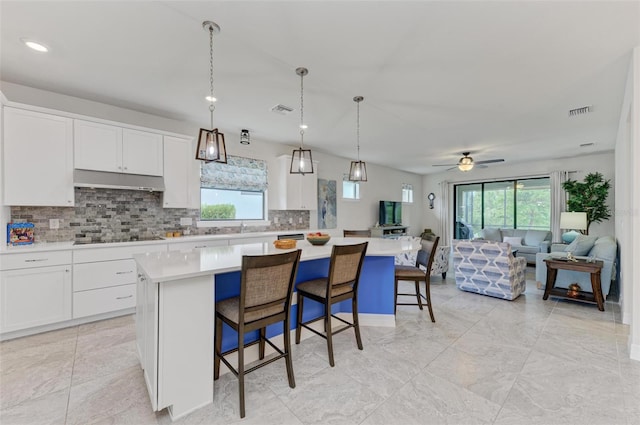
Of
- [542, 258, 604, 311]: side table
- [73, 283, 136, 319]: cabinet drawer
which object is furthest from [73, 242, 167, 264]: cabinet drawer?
[542, 258, 604, 311]: side table

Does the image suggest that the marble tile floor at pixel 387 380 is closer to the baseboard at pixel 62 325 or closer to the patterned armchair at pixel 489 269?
the baseboard at pixel 62 325

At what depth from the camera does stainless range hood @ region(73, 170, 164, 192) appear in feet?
10.7

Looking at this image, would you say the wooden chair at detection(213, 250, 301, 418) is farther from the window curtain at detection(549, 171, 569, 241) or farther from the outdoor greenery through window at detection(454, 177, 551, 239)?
A: the outdoor greenery through window at detection(454, 177, 551, 239)

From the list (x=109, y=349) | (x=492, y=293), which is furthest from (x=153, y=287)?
(x=492, y=293)

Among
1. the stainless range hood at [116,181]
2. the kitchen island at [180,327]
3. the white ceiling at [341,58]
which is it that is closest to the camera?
the kitchen island at [180,327]

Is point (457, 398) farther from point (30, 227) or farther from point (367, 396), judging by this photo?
point (30, 227)

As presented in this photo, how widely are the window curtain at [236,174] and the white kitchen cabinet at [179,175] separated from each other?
0.34 m

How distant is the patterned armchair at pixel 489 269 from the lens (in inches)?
154

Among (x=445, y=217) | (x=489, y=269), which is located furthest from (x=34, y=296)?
(x=445, y=217)

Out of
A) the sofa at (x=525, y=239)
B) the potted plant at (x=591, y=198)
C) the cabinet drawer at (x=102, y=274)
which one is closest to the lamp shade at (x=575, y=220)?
the potted plant at (x=591, y=198)

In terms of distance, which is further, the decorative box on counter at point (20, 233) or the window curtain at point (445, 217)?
the window curtain at point (445, 217)

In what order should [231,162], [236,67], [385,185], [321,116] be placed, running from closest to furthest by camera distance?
[236,67] < [321,116] < [231,162] < [385,185]

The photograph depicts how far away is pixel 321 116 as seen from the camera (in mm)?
4020

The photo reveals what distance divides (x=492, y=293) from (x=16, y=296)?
5.73 meters
